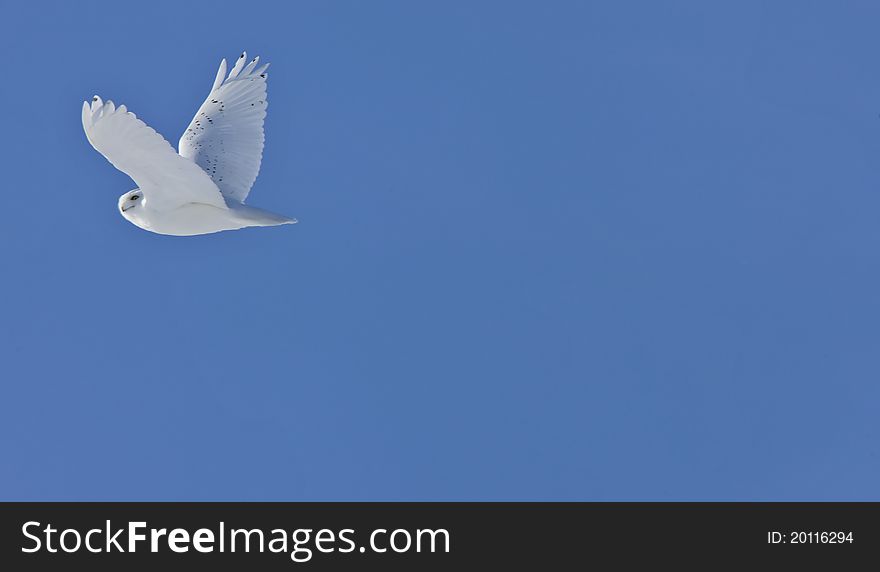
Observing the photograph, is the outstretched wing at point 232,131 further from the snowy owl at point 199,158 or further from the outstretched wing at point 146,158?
the outstretched wing at point 146,158

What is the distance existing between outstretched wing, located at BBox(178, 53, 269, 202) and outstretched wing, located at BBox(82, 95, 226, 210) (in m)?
2.39

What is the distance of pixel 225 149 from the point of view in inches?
1070

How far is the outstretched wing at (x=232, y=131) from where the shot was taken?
27.0 meters

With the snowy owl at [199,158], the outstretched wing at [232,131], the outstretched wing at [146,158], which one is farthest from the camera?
the outstretched wing at [232,131]

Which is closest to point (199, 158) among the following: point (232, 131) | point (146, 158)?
point (232, 131)

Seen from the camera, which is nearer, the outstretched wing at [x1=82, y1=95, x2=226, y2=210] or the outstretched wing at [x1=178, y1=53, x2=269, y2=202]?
the outstretched wing at [x1=82, y1=95, x2=226, y2=210]

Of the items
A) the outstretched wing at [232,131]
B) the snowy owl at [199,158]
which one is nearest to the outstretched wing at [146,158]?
the snowy owl at [199,158]

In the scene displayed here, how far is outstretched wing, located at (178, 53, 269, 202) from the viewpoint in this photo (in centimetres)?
2702

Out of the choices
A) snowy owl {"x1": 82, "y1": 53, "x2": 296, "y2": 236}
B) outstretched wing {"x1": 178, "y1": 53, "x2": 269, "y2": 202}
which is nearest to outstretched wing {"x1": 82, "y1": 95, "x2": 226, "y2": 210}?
snowy owl {"x1": 82, "y1": 53, "x2": 296, "y2": 236}

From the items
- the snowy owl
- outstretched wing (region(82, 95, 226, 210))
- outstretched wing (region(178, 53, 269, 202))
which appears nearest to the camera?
outstretched wing (region(82, 95, 226, 210))

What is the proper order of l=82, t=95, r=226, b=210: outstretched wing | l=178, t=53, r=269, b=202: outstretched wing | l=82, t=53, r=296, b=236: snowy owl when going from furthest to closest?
l=178, t=53, r=269, b=202: outstretched wing, l=82, t=53, r=296, b=236: snowy owl, l=82, t=95, r=226, b=210: outstretched wing

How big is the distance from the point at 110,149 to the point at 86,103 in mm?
1084

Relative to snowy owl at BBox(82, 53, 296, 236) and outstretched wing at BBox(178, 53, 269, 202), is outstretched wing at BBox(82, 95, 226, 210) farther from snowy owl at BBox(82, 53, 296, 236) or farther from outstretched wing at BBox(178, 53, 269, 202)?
outstretched wing at BBox(178, 53, 269, 202)
